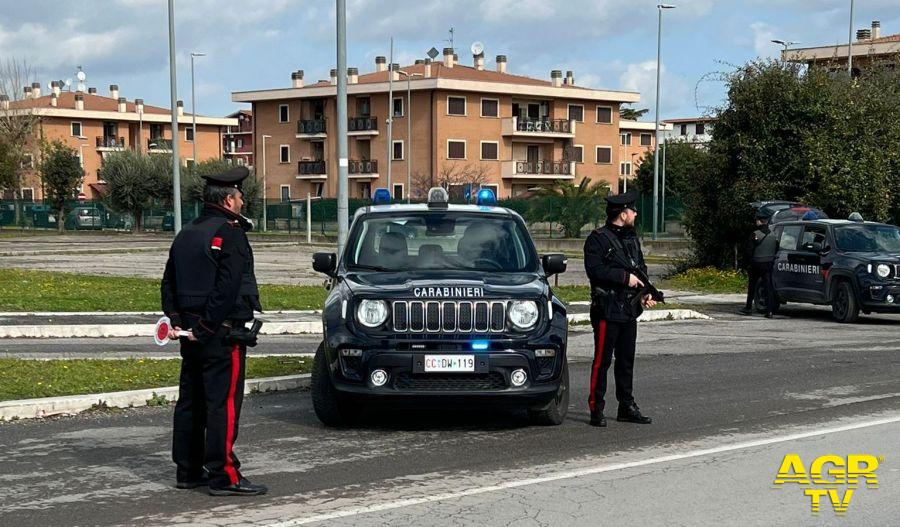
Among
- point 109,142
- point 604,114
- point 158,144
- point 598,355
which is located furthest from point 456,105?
point 598,355

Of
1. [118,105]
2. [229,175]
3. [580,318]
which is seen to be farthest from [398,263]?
[118,105]

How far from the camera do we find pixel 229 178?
7.15m

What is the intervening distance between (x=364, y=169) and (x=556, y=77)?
15358 millimetres

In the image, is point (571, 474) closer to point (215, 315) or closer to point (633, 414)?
point (633, 414)

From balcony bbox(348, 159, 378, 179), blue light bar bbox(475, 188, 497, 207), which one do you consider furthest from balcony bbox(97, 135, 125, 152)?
blue light bar bbox(475, 188, 497, 207)

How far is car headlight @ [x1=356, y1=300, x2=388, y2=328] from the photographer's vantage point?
8.88 m

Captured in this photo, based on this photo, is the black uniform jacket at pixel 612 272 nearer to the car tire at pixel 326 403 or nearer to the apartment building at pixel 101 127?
the car tire at pixel 326 403

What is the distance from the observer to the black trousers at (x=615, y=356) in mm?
9586

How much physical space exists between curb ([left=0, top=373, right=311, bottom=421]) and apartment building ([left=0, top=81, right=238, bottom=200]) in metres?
88.4

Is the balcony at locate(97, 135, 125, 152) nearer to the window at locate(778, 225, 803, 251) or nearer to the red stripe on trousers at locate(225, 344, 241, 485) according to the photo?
the window at locate(778, 225, 803, 251)

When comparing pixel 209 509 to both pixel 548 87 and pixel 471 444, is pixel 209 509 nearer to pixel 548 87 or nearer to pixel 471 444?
pixel 471 444

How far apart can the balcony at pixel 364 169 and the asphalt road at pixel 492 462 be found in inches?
2732

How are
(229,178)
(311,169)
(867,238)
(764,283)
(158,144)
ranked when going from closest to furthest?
(229,178)
(867,238)
(764,283)
(311,169)
(158,144)

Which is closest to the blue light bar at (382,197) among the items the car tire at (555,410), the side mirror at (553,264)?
the side mirror at (553,264)
